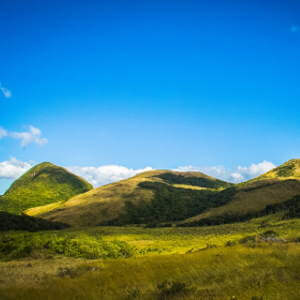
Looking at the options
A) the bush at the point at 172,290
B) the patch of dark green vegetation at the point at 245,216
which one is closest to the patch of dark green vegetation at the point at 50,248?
the bush at the point at 172,290

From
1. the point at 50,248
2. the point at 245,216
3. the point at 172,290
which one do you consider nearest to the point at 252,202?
the point at 245,216

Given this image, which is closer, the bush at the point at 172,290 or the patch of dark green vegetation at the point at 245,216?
the bush at the point at 172,290

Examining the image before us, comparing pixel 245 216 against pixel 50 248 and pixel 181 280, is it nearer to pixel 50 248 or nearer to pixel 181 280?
pixel 50 248

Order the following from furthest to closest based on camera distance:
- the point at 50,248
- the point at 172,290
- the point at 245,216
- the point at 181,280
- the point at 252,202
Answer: the point at 252,202, the point at 245,216, the point at 50,248, the point at 181,280, the point at 172,290

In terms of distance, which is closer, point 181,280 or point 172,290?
point 172,290

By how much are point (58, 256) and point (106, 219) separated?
478ft

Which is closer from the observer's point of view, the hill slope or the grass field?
the grass field

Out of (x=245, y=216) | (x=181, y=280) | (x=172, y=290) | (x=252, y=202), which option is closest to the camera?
(x=172, y=290)

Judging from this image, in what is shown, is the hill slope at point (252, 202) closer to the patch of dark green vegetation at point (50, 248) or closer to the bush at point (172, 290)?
the patch of dark green vegetation at point (50, 248)

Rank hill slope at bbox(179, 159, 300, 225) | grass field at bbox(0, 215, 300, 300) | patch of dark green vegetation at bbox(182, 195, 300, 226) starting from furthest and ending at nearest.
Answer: hill slope at bbox(179, 159, 300, 225) < patch of dark green vegetation at bbox(182, 195, 300, 226) < grass field at bbox(0, 215, 300, 300)

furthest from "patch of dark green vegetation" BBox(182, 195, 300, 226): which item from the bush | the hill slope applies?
the bush

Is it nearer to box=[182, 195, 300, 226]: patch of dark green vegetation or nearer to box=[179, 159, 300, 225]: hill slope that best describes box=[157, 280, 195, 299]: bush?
box=[182, 195, 300, 226]: patch of dark green vegetation

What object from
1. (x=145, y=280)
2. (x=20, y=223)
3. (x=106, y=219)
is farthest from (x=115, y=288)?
→ (x=106, y=219)

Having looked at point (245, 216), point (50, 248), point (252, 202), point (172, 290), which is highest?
point (172, 290)
